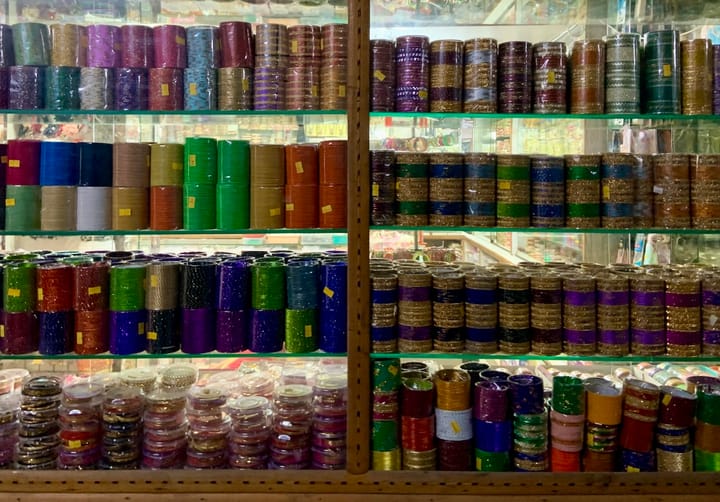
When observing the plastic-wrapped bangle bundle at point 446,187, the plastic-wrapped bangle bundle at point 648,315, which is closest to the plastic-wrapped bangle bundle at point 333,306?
the plastic-wrapped bangle bundle at point 446,187

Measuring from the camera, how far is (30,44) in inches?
78.0

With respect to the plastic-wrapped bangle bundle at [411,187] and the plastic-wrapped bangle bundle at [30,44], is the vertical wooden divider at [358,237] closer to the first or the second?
the plastic-wrapped bangle bundle at [411,187]

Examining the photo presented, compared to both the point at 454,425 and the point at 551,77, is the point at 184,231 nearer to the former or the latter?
the point at 454,425

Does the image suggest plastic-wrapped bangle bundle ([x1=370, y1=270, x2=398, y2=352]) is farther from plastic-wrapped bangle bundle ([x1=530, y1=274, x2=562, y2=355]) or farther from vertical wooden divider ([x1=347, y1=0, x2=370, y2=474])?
plastic-wrapped bangle bundle ([x1=530, y1=274, x2=562, y2=355])

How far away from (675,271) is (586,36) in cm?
108

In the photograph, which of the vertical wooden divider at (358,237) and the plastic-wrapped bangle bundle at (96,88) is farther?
the plastic-wrapped bangle bundle at (96,88)

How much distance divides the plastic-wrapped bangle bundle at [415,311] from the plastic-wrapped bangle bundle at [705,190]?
36.4 inches

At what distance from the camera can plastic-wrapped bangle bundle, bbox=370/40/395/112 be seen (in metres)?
1.91

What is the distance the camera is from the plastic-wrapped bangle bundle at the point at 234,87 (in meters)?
1.98

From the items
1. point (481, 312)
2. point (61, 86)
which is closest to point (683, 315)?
point (481, 312)

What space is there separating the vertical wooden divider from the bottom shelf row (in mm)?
56

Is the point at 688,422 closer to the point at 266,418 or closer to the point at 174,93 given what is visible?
the point at 266,418

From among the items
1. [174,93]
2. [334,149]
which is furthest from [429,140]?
[174,93]

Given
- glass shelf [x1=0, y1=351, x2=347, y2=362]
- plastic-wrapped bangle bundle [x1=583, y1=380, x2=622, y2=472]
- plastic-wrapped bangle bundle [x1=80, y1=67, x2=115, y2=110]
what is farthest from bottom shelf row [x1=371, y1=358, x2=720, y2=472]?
plastic-wrapped bangle bundle [x1=80, y1=67, x2=115, y2=110]
